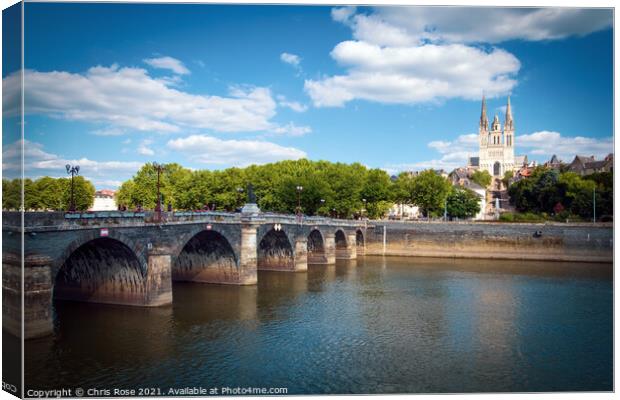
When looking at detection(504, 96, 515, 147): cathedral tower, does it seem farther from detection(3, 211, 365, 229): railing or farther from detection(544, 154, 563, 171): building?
detection(3, 211, 365, 229): railing

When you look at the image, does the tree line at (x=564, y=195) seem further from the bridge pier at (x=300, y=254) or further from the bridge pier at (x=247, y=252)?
the bridge pier at (x=247, y=252)

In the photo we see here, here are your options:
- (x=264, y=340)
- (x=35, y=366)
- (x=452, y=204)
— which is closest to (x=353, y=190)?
(x=452, y=204)

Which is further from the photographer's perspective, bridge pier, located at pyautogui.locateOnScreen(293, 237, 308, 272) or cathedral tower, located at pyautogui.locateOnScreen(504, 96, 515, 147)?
cathedral tower, located at pyautogui.locateOnScreen(504, 96, 515, 147)

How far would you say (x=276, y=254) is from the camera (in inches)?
2041

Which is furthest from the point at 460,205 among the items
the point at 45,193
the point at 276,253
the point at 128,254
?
the point at 128,254

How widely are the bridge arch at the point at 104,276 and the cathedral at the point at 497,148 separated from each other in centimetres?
17049

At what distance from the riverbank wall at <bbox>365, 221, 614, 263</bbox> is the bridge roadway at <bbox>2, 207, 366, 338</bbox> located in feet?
74.0

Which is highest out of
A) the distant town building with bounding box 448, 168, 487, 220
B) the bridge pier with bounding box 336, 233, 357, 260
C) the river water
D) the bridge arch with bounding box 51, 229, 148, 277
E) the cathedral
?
the cathedral

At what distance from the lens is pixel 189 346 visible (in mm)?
24844

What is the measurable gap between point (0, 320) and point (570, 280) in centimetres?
4656

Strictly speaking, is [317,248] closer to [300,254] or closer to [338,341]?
[300,254]

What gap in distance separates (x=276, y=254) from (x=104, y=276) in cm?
2197

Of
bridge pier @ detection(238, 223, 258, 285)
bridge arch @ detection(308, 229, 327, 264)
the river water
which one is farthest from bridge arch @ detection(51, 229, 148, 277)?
bridge arch @ detection(308, 229, 327, 264)

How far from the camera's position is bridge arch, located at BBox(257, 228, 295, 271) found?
51250 mm
